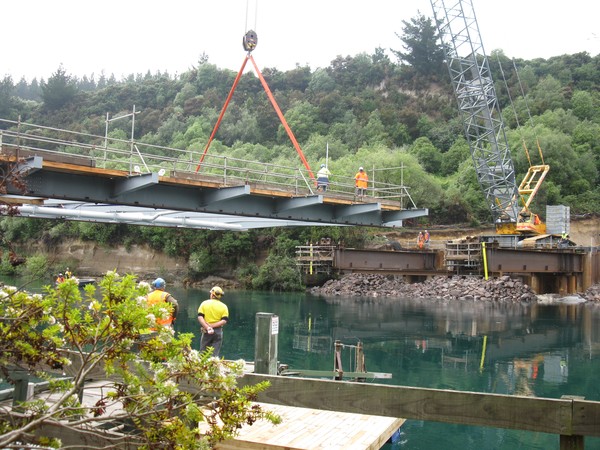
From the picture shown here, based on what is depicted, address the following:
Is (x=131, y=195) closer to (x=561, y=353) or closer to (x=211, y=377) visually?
(x=561, y=353)

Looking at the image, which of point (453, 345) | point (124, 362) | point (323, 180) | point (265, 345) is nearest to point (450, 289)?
point (453, 345)

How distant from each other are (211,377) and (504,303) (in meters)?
43.7

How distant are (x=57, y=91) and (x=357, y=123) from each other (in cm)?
6369

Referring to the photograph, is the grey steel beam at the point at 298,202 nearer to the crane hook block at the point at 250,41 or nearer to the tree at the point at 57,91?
the crane hook block at the point at 250,41

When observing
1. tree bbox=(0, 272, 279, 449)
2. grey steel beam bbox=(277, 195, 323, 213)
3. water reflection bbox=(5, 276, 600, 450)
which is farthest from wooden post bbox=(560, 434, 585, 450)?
grey steel beam bbox=(277, 195, 323, 213)

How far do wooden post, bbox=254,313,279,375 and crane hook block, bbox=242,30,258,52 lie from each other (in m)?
18.2

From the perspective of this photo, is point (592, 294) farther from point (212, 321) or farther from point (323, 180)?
point (212, 321)

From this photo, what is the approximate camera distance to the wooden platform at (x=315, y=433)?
8.40m

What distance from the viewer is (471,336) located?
28.0 meters

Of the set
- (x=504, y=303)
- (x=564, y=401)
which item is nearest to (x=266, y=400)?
(x=564, y=401)

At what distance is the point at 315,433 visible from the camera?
29.4 feet

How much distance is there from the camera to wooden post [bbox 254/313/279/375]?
9531 millimetres

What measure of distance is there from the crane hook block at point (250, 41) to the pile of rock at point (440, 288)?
28078 mm

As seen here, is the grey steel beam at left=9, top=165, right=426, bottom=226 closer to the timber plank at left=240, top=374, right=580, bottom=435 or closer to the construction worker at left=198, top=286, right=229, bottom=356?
the construction worker at left=198, top=286, right=229, bottom=356
